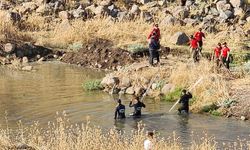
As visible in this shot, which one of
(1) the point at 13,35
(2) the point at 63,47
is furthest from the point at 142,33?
(1) the point at 13,35

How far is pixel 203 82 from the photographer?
2600 cm

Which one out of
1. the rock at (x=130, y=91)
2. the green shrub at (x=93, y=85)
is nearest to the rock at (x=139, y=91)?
the rock at (x=130, y=91)

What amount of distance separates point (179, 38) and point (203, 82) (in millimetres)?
13166

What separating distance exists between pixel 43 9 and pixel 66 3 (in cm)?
340

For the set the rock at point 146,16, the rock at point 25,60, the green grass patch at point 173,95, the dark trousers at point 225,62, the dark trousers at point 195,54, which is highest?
the rock at point 146,16

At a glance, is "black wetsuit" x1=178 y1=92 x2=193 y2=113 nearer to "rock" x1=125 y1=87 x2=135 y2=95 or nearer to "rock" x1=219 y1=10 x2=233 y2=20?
"rock" x1=125 y1=87 x2=135 y2=95

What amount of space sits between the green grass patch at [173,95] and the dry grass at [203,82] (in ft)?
0.98

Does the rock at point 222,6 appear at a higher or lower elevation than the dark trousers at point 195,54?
higher

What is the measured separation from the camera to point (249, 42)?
39562 mm

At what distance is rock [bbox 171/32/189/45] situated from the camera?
38812 millimetres

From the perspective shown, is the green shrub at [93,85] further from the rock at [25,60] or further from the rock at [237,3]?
the rock at [237,3]

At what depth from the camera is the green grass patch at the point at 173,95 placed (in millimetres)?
26469

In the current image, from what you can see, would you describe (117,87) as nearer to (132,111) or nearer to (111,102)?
(111,102)

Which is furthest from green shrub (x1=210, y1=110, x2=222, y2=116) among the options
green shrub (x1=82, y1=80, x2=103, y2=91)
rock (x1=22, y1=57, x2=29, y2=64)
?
rock (x1=22, y1=57, x2=29, y2=64)
